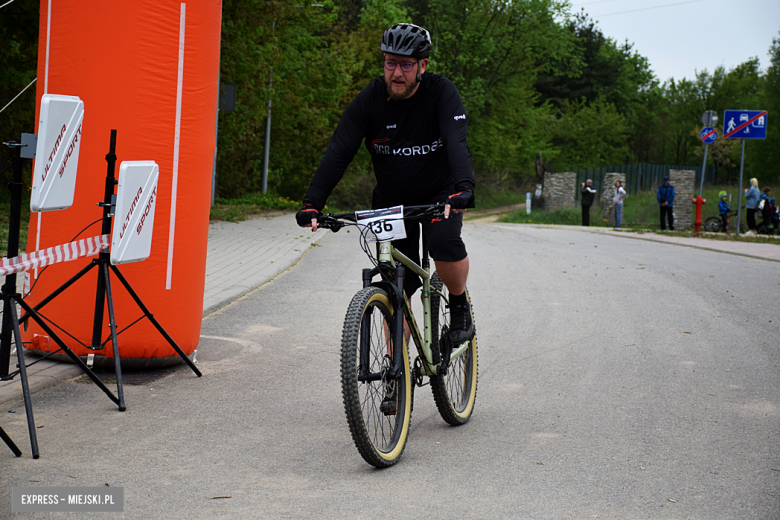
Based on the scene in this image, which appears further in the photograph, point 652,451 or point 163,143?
point 163,143

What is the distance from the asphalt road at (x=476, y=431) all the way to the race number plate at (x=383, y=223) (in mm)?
1121

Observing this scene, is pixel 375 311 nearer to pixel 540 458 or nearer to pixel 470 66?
pixel 540 458

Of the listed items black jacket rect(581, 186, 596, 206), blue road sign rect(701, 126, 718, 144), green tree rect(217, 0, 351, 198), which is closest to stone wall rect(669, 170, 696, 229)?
black jacket rect(581, 186, 596, 206)

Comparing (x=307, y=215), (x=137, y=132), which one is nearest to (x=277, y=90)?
(x=137, y=132)

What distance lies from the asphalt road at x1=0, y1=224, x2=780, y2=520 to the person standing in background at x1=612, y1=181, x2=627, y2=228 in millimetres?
19810

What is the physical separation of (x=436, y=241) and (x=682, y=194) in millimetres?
24239

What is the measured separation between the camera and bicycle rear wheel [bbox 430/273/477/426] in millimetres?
4320

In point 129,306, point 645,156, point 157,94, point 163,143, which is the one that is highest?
point 645,156

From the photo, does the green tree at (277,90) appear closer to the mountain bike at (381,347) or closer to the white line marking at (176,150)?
the white line marking at (176,150)

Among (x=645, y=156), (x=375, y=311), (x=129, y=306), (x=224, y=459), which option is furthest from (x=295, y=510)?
(x=645, y=156)

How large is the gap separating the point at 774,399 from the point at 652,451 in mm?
1622

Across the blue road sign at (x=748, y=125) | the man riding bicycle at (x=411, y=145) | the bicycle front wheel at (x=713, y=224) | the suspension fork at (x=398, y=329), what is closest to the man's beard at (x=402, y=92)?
the man riding bicycle at (x=411, y=145)

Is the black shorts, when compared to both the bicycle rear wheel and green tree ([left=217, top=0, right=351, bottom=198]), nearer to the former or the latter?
the bicycle rear wheel

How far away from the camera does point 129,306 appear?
533 centimetres
